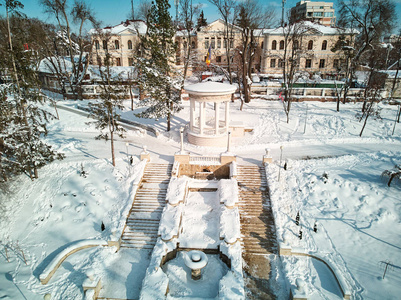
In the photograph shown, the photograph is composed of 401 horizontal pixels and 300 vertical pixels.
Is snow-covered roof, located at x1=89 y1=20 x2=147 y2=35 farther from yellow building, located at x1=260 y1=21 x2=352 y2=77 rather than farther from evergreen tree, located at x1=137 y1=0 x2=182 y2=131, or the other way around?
evergreen tree, located at x1=137 y1=0 x2=182 y2=131

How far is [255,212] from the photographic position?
1658cm

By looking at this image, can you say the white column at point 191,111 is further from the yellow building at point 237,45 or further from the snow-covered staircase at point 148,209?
the yellow building at point 237,45

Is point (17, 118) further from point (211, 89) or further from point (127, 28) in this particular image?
point (127, 28)

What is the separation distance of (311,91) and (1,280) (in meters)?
33.2

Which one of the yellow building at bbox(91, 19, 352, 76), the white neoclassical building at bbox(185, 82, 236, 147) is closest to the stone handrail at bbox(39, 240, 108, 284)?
the white neoclassical building at bbox(185, 82, 236, 147)

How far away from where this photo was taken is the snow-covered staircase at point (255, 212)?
48.3 ft

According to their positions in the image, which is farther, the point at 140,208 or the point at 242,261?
the point at 140,208

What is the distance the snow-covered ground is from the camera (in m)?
12.8

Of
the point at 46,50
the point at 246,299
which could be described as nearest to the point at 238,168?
the point at 246,299

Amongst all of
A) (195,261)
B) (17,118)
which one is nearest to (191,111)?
(17,118)

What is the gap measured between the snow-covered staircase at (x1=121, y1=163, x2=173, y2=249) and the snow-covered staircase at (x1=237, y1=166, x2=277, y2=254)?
4.90 m

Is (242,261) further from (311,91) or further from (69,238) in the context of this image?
(311,91)

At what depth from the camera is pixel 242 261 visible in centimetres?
1380

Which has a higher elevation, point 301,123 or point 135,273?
point 301,123
